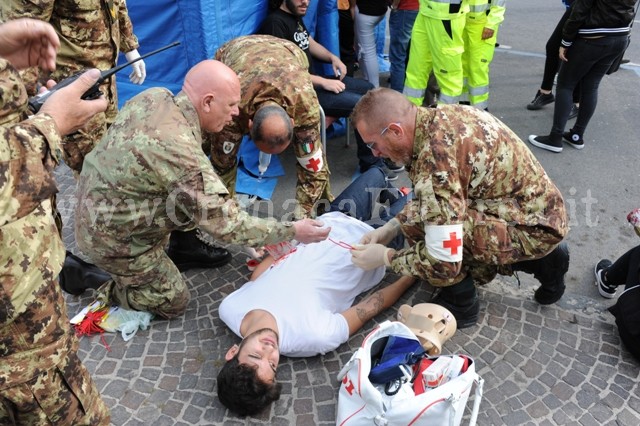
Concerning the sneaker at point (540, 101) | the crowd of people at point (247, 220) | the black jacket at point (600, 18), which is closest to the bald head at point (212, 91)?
the crowd of people at point (247, 220)

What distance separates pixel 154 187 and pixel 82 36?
1.39 m

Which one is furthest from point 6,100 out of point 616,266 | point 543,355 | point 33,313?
point 616,266

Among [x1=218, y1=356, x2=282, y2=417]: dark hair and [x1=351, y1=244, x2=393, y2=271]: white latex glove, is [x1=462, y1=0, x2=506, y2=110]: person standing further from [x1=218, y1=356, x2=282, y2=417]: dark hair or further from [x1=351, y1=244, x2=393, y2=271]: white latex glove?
[x1=218, y1=356, x2=282, y2=417]: dark hair

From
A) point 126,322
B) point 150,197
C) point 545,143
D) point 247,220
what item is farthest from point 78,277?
point 545,143

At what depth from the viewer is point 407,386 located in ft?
7.66

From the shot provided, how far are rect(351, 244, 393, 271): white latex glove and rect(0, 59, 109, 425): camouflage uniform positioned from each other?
1596 mm

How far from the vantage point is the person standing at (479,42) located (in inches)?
176

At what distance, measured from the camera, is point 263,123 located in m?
3.07

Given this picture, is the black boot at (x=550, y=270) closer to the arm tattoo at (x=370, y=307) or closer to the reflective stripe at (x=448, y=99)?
the arm tattoo at (x=370, y=307)

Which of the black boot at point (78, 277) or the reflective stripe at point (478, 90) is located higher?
the reflective stripe at point (478, 90)

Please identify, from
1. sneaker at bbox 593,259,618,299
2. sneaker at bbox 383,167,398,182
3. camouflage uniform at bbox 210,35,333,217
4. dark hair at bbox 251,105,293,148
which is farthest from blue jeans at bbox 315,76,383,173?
sneaker at bbox 593,259,618,299

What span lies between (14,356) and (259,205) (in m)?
2.74

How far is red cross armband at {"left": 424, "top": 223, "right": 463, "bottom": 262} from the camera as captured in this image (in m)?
2.63

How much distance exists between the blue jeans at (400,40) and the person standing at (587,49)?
154 centimetres
